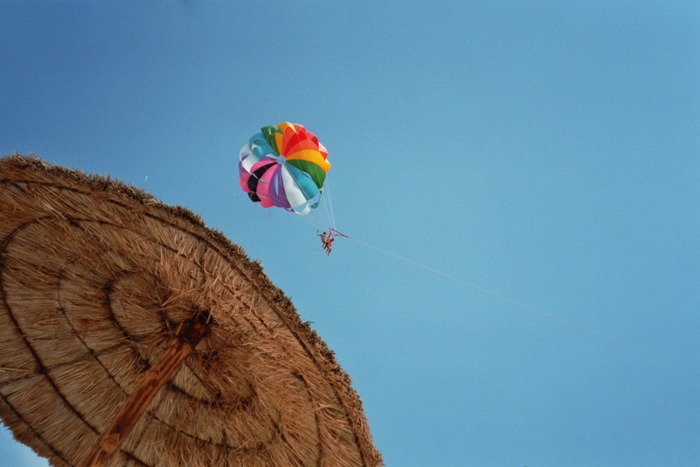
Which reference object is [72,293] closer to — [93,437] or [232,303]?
[93,437]

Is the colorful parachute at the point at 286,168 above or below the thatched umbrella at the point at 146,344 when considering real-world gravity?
above

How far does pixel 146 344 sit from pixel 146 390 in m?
0.97

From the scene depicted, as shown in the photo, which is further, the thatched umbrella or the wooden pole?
the thatched umbrella

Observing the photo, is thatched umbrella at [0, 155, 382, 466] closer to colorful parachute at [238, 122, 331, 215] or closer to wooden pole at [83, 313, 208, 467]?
wooden pole at [83, 313, 208, 467]

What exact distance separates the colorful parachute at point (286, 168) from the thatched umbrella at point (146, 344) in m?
5.21

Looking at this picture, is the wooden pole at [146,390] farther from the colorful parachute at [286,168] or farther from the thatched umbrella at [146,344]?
the colorful parachute at [286,168]

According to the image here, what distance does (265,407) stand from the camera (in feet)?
11.2

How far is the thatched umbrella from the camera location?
2.66m

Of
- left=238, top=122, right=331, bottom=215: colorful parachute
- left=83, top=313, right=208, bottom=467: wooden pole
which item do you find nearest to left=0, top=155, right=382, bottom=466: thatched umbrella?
left=83, top=313, right=208, bottom=467: wooden pole

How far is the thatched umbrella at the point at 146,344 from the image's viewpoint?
2.66 metres

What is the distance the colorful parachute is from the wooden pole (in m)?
5.54

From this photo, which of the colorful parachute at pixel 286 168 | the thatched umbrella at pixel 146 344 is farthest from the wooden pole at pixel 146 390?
the colorful parachute at pixel 286 168

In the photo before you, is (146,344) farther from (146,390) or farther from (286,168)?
(286,168)

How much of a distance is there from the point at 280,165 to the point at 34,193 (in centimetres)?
620
